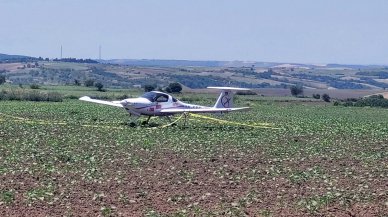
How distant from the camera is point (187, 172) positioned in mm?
19797

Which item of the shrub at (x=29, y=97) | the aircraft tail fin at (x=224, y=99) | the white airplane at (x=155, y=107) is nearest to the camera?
the white airplane at (x=155, y=107)

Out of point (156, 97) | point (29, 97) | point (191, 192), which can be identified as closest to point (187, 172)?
point (191, 192)

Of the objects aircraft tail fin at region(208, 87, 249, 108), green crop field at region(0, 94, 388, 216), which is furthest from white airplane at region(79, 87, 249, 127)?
green crop field at region(0, 94, 388, 216)

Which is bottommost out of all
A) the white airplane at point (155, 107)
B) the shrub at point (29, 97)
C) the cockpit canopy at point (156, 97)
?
the shrub at point (29, 97)

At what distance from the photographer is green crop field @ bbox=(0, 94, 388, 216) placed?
15000 mm

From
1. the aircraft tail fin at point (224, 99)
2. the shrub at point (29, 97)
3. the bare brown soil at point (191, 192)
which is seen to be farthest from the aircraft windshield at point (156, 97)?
the shrub at point (29, 97)

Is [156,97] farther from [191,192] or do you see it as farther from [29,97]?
[29,97]

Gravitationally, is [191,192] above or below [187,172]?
above

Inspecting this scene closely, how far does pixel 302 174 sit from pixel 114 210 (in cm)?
689

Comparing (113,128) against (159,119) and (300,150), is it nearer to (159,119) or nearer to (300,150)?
(159,119)

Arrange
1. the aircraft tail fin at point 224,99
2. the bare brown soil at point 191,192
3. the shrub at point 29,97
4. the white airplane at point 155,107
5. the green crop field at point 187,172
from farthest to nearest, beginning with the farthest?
the shrub at point 29,97 < the aircraft tail fin at point 224,99 < the white airplane at point 155,107 < the green crop field at point 187,172 < the bare brown soil at point 191,192

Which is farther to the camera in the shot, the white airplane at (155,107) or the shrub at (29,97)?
the shrub at (29,97)

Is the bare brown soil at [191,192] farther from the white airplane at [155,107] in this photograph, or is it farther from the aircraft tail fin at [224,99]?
the aircraft tail fin at [224,99]

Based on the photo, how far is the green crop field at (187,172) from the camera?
15.0 meters
